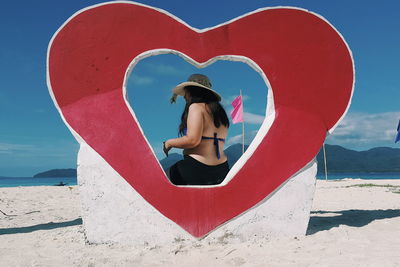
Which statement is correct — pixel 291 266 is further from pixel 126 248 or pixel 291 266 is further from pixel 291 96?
pixel 291 96

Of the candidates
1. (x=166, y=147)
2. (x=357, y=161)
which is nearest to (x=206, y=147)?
(x=166, y=147)

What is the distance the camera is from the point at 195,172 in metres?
3.71

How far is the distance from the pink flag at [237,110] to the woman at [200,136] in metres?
7.96

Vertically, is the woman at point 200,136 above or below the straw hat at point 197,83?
below

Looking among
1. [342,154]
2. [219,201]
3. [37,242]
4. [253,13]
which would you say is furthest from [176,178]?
[342,154]

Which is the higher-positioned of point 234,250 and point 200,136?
point 200,136

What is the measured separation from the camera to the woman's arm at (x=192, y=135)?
3561 millimetres

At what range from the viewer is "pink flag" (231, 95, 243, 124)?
38.8 ft

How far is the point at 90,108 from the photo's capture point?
3723 mm

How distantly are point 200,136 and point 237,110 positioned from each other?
8.62 meters

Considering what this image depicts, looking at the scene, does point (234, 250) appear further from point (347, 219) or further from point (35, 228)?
point (35, 228)

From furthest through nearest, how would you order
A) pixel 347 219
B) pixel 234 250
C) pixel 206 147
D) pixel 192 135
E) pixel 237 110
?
pixel 237 110, pixel 347 219, pixel 206 147, pixel 192 135, pixel 234 250

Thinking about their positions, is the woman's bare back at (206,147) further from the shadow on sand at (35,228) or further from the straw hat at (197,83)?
the shadow on sand at (35,228)

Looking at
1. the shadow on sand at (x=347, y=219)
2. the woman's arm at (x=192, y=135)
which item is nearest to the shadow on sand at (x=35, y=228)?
the woman's arm at (x=192, y=135)
